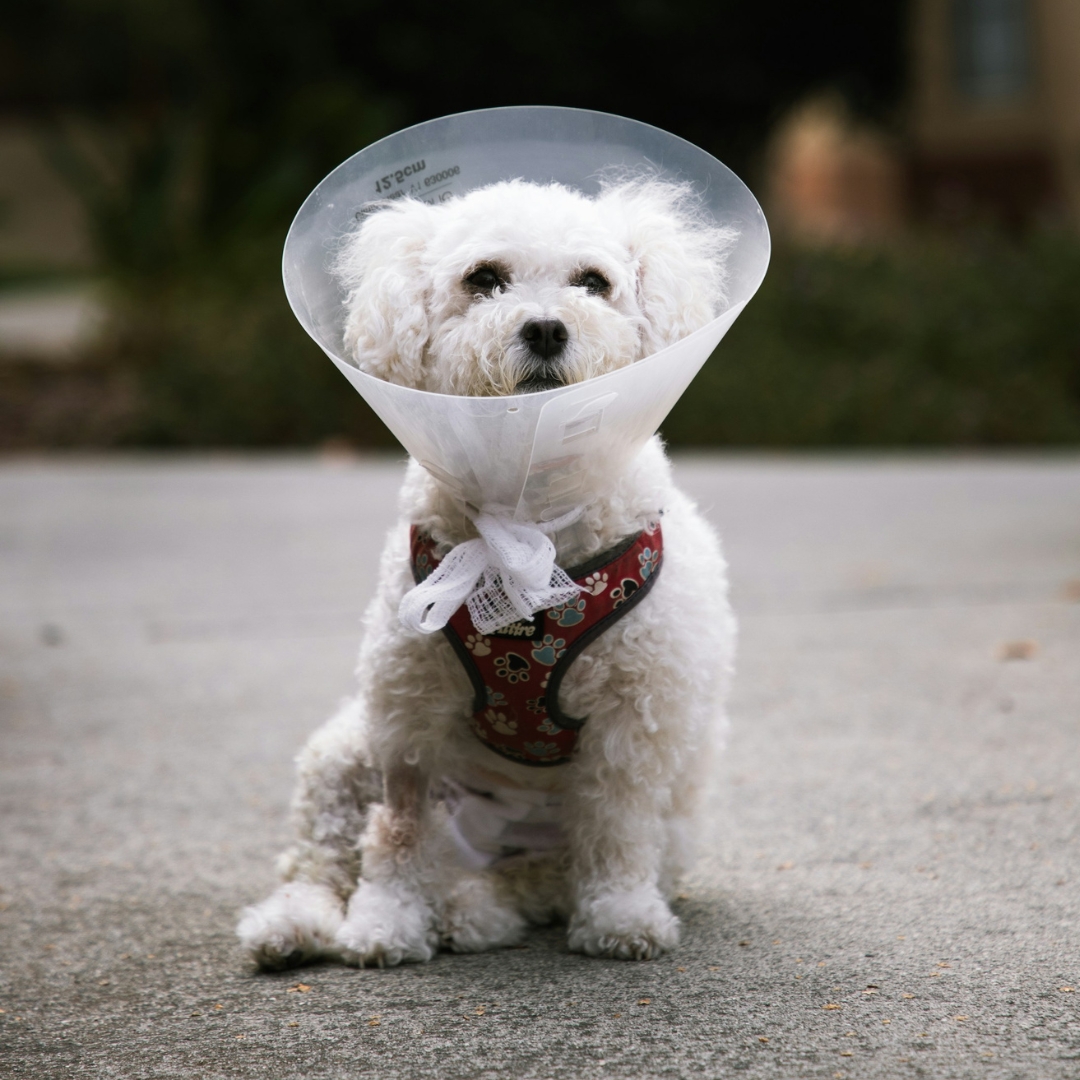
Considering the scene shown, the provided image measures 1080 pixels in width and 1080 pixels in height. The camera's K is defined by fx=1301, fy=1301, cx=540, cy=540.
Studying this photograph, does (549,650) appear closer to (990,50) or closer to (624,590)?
(624,590)

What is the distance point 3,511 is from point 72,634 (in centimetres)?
276

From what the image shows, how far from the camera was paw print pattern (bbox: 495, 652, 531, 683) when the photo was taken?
2566mm

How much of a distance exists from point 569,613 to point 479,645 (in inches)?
7.5

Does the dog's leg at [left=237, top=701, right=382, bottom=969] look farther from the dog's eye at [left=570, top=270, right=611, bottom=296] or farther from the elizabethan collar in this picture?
the dog's eye at [left=570, top=270, right=611, bottom=296]

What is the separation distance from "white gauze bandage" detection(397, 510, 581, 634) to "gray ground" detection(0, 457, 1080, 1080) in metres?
0.72

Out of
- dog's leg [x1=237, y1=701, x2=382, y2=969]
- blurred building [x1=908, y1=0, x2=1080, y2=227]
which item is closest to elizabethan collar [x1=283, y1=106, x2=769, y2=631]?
dog's leg [x1=237, y1=701, x2=382, y2=969]

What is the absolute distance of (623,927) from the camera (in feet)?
8.68

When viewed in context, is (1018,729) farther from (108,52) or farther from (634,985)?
(108,52)

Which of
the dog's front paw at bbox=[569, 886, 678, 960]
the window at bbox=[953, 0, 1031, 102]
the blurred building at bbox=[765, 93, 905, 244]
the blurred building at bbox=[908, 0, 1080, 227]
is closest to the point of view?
the dog's front paw at bbox=[569, 886, 678, 960]

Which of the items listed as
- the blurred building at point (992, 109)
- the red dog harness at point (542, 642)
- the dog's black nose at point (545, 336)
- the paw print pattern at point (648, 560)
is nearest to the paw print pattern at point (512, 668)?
the red dog harness at point (542, 642)

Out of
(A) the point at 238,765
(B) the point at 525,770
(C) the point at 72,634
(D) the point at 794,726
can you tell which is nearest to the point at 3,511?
(C) the point at 72,634

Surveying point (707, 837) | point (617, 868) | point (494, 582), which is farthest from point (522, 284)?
point (707, 837)

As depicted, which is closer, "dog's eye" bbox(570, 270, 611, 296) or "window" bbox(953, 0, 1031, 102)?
"dog's eye" bbox(570, 270, 611, 296)

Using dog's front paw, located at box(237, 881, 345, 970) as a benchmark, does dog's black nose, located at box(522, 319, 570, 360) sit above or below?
above
